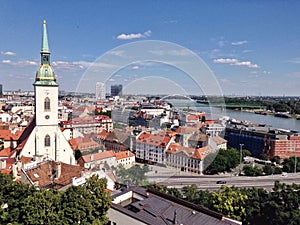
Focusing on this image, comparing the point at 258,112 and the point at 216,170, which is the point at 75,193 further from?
the point at 258,112

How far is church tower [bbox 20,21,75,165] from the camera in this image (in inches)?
253

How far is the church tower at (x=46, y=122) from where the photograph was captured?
644 cm

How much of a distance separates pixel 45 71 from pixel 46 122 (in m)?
1.22

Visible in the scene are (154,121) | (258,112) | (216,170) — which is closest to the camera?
(154,121)

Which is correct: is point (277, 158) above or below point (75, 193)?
below

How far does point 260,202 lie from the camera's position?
4910 mm

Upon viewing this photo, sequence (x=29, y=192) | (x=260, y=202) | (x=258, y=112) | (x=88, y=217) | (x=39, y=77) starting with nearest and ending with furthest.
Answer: (x=88, y=217)
(x=29, y=192)
(x=260, y=202)
(x=39, y=77)
(x=258, y=112)

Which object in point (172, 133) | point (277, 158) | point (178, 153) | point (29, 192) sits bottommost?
point (277, 158)

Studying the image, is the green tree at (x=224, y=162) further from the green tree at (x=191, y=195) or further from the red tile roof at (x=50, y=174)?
the red tile roof at (x=50, y=174)

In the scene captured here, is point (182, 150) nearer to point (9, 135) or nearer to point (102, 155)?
point (102, 155)

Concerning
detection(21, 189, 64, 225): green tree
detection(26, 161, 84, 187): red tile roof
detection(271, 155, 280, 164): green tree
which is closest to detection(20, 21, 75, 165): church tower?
detection(26, 161, 84, 187): red tile roof

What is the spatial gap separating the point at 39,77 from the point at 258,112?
33464mm

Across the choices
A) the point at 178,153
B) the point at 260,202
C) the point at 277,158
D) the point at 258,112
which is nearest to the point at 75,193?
the point at 178,153

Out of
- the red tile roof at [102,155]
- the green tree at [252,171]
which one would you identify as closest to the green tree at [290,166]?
the green tree at [252,171]
